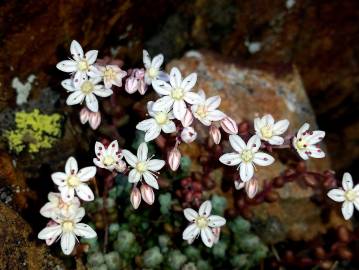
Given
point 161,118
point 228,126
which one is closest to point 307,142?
point 228,126

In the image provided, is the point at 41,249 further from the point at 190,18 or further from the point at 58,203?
the point at 190,18

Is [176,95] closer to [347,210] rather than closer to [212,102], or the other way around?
[212,102]

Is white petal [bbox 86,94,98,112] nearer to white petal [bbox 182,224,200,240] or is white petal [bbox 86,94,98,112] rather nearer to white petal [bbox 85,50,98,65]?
white petal [bbox 85,50,98,65]

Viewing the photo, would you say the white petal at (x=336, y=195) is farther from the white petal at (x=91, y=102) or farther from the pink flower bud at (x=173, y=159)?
the white petal at (x=91, y=102)

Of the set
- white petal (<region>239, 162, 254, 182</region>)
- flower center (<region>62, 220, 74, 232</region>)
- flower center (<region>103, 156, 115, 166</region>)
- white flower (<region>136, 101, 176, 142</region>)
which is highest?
white flower (<region>136, 101, 176, 142</region>)

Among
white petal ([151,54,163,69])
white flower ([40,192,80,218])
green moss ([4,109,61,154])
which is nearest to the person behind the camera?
white flower ([40,192,80,218])

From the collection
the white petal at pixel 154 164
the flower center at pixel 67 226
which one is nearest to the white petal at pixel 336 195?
the white petal at pixel 154 164

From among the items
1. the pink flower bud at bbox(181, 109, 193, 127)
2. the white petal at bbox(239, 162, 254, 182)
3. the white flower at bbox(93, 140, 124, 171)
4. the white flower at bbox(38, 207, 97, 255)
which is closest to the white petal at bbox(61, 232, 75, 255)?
the white flower at bbox(38, 207, 97, 255)
